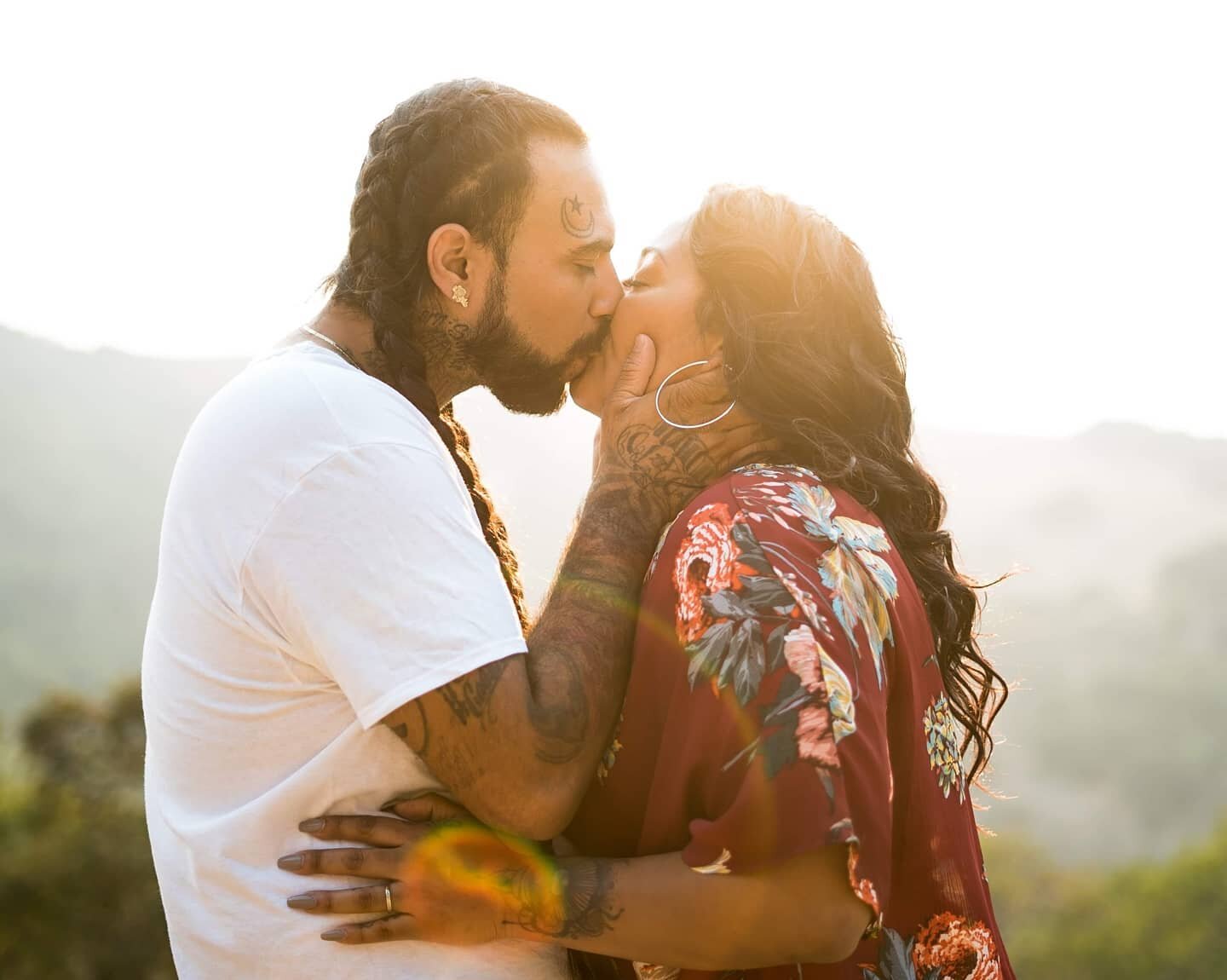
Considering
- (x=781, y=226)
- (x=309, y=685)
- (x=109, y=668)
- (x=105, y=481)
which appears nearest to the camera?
(x=309, y=685)

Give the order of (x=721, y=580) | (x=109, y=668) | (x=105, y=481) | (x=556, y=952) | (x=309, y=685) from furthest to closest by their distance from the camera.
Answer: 1. (x=105, y=481)
2. (x=109, y=668)
3. (x=556, y=952)
4. (x=309, y=685)
5. (x=721, y=580)

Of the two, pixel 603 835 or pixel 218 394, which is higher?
pixel 218 394

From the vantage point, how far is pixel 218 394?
7.73 ft

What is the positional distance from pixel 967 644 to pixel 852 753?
3.20 feet

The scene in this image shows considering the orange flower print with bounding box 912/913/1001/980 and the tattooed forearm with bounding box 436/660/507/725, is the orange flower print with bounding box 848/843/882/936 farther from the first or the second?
the tattooed forearm with bounding box 436/660/507/725

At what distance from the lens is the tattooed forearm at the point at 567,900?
1.97 meters

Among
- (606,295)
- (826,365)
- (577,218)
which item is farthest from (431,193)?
(826,365)

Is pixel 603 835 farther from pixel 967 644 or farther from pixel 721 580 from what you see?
pixel 967 644

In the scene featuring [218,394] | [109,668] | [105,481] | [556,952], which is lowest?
[109,668]

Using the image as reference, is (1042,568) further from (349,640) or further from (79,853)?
(349,640)

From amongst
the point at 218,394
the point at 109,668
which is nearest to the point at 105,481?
the point at 109,668

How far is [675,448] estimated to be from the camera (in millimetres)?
2455

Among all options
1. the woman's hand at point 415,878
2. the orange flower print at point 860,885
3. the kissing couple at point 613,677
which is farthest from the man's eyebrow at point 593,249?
the orange flower print at point 860,885

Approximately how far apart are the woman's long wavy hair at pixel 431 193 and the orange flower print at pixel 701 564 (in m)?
0.89
